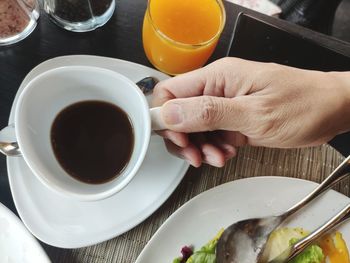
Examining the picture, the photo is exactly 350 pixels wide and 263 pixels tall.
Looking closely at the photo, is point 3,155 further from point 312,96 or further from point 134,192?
point 312,96

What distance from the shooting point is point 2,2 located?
854 mm

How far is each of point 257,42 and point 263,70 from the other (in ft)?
0.76

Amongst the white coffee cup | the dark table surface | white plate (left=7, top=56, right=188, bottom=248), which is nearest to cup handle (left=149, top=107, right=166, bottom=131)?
the white coffee cup

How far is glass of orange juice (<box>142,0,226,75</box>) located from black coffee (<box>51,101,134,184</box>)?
6.1 inches

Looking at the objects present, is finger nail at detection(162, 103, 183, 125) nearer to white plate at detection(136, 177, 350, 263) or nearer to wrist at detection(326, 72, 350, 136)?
white plate at detection(136, 177, 350, 263)

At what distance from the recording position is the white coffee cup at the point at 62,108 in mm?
708

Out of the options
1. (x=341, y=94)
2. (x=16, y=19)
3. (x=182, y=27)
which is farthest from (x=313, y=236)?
(x=16, y=19)

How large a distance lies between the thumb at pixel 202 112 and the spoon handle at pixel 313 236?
11.0 inches

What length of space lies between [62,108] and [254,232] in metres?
0.42

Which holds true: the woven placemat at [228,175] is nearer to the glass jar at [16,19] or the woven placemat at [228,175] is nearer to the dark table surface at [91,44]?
the dark table surface at [91,44]

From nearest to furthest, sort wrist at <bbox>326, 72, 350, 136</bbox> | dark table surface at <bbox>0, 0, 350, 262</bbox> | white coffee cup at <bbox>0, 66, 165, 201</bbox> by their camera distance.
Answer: white coffee cup at <bbox>0, 66, 165, 201</bbox>, wrist at <bbox>326, 72, 350, 136</bbox>, dark table surface at <bbox>0, 0, 350, 262</bbox>

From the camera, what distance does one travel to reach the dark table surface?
0.91 meters

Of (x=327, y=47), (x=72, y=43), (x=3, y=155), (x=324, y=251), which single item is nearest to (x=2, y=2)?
(x=72, y=43)

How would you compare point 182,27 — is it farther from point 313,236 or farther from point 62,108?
point 313,236
